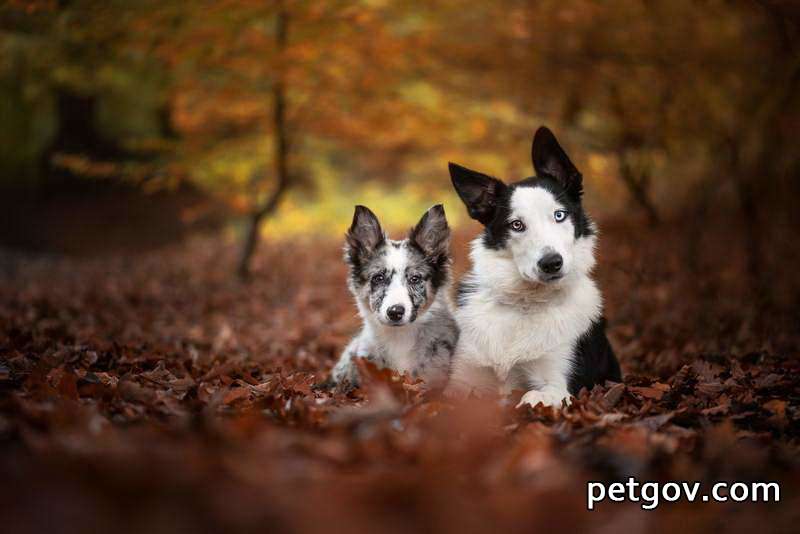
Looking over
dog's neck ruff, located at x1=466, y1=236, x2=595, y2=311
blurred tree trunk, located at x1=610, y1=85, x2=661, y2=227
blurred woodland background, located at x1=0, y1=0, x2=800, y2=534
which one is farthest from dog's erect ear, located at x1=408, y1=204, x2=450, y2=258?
blurred tree trunk, located at x1=610, y1=85, x2=661, y2=227

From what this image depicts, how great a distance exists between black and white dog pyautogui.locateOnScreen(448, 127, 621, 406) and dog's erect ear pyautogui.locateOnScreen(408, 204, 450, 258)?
695 mm

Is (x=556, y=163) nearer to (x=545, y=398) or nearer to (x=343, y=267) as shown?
(x=545, y=398)

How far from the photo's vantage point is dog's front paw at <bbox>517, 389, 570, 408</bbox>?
413 centimetres

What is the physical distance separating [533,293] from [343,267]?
957cm

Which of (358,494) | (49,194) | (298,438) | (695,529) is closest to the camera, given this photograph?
(358,494)

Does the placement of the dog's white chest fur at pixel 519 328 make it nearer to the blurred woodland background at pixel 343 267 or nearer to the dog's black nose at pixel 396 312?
the blurred woodland background at pixel 343 267

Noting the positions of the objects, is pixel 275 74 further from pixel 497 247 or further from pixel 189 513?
pixel 189 513

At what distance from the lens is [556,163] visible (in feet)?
15.2

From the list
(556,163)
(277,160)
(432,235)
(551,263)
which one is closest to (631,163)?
(277,160)

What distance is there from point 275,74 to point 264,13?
162cm

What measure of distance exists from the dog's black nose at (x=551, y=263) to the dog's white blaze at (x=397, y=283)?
1245 millimetres

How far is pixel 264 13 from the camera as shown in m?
8.62

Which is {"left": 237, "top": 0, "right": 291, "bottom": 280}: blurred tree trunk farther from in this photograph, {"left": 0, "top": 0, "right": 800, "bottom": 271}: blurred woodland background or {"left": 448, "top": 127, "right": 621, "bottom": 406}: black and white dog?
{"left": 448, "top": 127, "right": 621, "bottom": 406}: black and white dog

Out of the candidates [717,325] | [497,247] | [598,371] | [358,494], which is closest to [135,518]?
[358,494]
